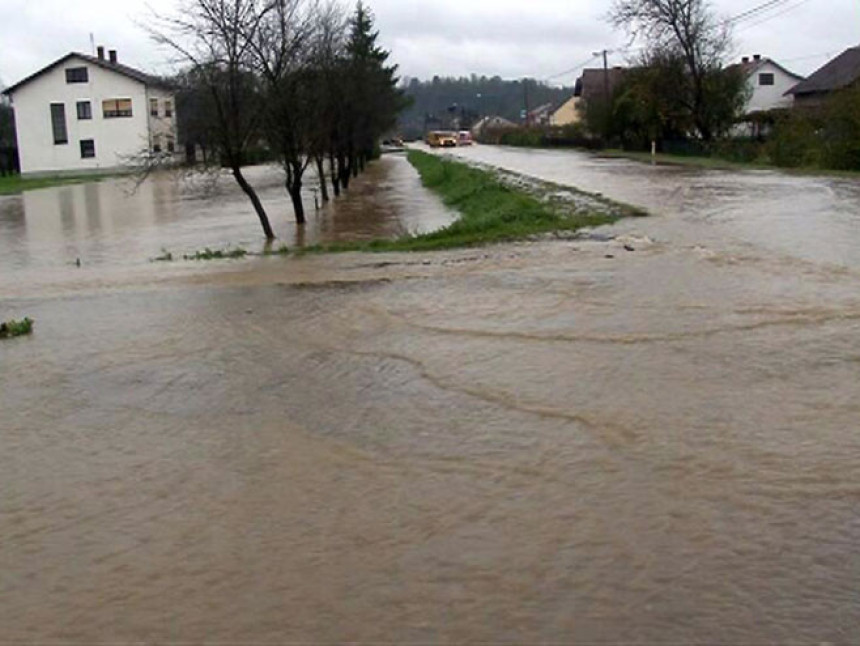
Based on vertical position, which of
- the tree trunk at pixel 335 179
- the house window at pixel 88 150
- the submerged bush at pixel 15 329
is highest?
the house window at pixel 88 150

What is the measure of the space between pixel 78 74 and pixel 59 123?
4.03 meters

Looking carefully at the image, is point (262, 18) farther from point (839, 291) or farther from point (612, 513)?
point (612, 513)

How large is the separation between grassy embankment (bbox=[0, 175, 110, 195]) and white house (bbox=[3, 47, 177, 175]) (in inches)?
108

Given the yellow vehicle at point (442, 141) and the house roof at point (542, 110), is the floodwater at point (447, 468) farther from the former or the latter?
the house roof at point (542, 110)

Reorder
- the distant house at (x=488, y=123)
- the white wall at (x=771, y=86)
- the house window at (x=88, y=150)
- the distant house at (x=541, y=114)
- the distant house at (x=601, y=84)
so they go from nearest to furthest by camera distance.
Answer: the distant house at (x=601, y=84) → the house window at (x=88, y=150) → the white wall at (x=771, y=86) → the distant house at (x=541, y=114) → the distant house at (x=488, y=123)

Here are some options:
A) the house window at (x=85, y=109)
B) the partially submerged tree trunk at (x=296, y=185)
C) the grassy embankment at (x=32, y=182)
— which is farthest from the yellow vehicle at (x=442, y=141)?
the partially submerged tree trunk at (x=296, y=185)

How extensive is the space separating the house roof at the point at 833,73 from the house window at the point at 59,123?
54767 millimetres

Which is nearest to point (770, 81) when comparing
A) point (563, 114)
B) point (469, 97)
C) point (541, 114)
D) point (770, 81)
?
point (770, 81)

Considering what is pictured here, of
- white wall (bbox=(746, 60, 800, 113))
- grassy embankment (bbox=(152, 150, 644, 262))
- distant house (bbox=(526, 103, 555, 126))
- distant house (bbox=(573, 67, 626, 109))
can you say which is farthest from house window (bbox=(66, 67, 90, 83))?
distant house (bbox=(526, 103, 555, 126))

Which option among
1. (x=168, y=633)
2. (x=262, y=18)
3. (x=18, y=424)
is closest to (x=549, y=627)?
(x=168, y=633)

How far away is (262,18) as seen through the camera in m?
26.6

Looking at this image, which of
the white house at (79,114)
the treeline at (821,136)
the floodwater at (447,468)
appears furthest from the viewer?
the white house at (79,114)

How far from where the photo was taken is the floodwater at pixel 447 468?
4.71 m

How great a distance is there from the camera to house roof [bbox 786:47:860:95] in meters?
71.8
